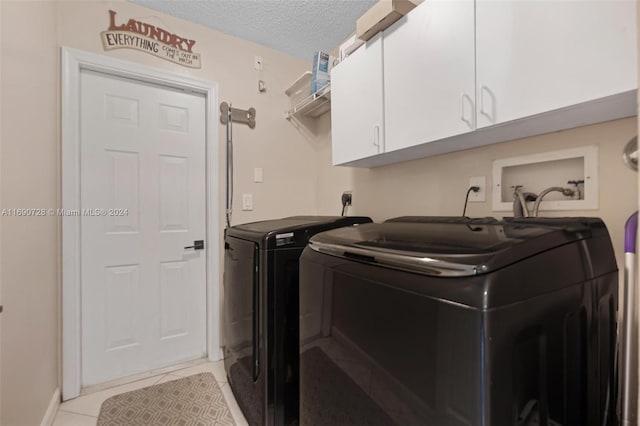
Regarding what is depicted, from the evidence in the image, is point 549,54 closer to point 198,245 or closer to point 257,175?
point 257,175

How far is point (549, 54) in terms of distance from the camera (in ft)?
2.76

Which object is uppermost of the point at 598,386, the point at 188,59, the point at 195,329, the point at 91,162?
the point at 188,59

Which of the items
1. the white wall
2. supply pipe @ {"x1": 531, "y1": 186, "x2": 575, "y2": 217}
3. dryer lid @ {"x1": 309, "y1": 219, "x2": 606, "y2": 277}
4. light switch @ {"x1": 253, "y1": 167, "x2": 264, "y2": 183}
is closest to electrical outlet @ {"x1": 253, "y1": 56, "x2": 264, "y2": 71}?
the white wall

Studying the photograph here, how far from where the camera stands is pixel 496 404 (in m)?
0.52

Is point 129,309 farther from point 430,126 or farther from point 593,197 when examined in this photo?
point 593,197

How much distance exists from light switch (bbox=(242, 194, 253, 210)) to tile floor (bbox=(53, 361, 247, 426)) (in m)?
1.22

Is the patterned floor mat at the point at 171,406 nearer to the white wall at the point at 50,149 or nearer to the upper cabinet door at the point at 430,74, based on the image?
the white wall at the point at 50,149

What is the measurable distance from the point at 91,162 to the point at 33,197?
1.85 ft

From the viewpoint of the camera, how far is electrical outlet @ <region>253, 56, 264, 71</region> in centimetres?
241

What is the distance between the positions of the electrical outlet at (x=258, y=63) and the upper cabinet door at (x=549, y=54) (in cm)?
185

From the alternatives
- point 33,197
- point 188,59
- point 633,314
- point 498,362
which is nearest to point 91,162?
point 33,197

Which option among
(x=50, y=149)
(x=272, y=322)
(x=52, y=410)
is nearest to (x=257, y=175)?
(x=50, y=149)

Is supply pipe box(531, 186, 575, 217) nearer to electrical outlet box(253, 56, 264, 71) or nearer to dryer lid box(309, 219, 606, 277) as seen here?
dryer lid box(309, 219, 606, 277)

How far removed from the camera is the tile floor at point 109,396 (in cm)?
160
